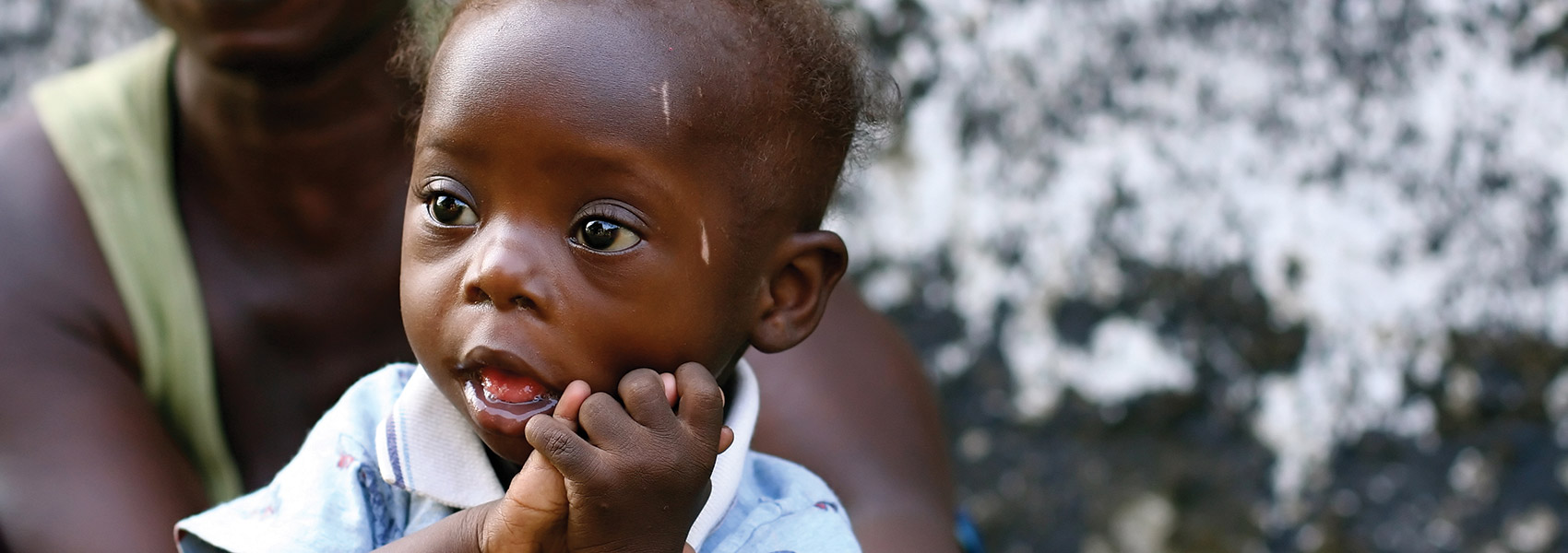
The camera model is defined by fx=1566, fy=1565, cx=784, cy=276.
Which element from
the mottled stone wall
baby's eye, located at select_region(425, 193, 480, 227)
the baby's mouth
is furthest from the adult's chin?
the mottled stone wall

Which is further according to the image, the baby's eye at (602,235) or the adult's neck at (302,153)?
the adult's neck at (302,153)

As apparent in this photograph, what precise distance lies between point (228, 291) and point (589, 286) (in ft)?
2.65

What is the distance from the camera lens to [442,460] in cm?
112

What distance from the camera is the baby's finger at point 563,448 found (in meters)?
0.93

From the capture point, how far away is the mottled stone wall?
196 cm

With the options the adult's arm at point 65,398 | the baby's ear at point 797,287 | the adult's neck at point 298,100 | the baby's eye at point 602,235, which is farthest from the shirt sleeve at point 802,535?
the adult's neck at point 298,100

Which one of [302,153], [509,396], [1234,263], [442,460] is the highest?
[509,396]

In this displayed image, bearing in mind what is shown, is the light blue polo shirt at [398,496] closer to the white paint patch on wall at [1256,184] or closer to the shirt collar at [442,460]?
the shirt collar at [442,460]

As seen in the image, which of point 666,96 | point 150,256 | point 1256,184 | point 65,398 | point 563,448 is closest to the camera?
point 563,448

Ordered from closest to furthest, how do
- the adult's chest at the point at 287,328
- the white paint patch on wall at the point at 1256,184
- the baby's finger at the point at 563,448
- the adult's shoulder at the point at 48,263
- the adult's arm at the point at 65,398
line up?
the baby's finger at the point at 563,448 < the adult's arm at the point at 65,398 < the adult's shoulder at the point at 48,263 < the adult's chest at the point at 287,328 < the white paint patch on wall at the point at 1256,184

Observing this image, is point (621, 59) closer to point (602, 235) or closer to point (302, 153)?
point (602, 235)

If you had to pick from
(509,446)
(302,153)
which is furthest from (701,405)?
(302,153)

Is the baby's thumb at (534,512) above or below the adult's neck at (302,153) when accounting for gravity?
above

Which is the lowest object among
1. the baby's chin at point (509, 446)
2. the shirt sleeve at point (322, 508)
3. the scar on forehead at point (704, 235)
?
the shirt sleeve at point (322, 508)
